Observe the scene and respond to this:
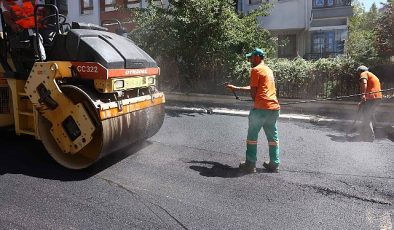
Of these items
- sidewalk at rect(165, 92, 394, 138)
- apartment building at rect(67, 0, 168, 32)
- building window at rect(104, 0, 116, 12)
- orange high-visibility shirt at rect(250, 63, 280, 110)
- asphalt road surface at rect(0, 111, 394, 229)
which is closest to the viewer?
asphalt road surface at rect(0, 111, 394, 229)

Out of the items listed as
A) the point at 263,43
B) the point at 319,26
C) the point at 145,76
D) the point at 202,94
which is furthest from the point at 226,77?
the point at 319,26

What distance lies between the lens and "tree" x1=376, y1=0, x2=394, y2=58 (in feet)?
31.1

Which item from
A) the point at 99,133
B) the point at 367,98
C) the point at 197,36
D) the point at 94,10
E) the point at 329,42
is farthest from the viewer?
the point at 94,10

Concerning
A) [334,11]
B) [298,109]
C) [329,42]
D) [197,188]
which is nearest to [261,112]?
[197,188]

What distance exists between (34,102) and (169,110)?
210 inches

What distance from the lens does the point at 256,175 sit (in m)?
4.88

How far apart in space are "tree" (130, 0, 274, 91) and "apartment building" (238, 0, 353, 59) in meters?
8.53

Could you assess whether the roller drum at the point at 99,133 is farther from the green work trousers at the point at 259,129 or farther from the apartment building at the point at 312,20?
the apartment building at the point at 312,20

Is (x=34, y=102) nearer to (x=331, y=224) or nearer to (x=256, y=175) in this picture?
→ (x=256, y=175)

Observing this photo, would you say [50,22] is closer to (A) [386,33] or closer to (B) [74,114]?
(B) [74,114]

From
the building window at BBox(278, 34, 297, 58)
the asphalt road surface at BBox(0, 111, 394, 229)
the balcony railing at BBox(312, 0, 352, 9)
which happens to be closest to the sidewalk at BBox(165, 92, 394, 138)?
the asphalt road surface at BBox(0, 111, 394, 229)

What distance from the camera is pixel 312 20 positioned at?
802 inches

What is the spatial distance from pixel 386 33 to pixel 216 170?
271 inches

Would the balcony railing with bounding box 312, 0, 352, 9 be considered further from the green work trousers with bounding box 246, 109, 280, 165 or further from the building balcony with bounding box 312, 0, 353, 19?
the green work trousers with bounding box 246, 109, 280, 165
